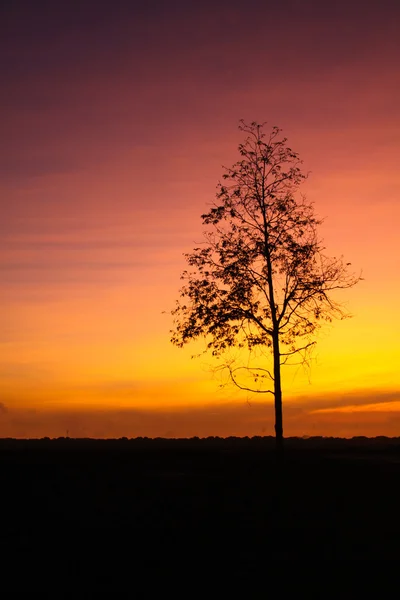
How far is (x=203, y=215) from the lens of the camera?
41.4 m

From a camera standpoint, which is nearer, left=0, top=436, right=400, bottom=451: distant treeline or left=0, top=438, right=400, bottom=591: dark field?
left=0, top=438, right=400, bottom=591: dark field

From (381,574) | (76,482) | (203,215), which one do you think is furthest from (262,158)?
(381,574)

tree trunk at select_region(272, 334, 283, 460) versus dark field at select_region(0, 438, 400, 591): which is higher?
tree trunk at select_region(272, 334, 283, 460)

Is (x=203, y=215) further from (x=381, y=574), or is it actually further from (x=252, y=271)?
(x=381, y=574)

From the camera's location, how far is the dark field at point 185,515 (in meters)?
20.2

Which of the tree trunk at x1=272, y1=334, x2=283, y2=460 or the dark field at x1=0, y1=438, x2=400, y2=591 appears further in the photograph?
the tree trunk at x1=272, y1=334, x2=283, y2=460

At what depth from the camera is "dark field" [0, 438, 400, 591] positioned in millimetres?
20250

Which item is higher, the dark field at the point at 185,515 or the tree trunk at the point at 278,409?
the tree trunk at the point at 278,409

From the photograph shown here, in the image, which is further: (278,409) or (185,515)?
(278,409)

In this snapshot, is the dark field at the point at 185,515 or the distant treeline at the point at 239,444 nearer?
the dark field at the point at 185,515

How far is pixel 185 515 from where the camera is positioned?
2573cm

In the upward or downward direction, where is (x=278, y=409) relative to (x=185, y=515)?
upward

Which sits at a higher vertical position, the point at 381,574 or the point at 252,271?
the point at 252,271

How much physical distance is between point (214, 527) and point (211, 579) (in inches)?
221
